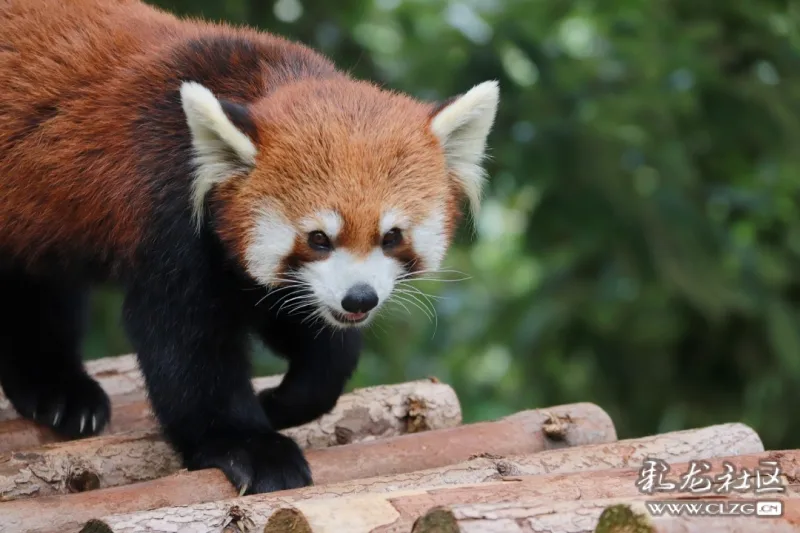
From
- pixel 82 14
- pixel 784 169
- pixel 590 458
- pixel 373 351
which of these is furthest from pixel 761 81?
pixel 82 14

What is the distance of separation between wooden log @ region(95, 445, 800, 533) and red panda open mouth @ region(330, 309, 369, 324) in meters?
0.51

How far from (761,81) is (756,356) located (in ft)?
5.37

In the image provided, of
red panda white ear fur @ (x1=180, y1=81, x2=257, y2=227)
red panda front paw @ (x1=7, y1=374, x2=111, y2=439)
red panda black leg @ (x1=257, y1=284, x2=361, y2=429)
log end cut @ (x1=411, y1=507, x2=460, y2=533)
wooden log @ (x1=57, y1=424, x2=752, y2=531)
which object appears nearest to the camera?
log end cut @ (x1=411, y1=507, x2=460, y2=533)

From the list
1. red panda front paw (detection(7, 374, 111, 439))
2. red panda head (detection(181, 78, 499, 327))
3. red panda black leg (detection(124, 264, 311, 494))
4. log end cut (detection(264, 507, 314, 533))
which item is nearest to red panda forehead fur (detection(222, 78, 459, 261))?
red panda head (detection(181, 78, 499, 327))

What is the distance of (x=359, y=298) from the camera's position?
11.0 feet

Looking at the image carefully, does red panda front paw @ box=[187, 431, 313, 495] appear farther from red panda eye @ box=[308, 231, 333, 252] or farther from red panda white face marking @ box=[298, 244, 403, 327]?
red panda eye @ box=[308, 231, 333, 252]

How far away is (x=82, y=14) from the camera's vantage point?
12.7ft

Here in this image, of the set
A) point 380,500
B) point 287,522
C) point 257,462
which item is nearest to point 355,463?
point 257,462

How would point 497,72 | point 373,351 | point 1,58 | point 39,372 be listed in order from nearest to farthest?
point 1,58, point 39,372, point 497,72, point 373,351

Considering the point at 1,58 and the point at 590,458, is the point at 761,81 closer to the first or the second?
the point at 590,458

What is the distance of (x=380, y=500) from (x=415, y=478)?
1.77 feet

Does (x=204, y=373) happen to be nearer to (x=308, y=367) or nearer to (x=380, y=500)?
(x=308, y=367)

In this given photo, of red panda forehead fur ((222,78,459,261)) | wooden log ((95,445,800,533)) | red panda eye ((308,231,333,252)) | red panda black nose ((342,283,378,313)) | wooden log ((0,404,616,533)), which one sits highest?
red panda forehead fur ((222,78,459,261))

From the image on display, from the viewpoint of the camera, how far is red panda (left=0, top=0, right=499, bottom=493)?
342cm
